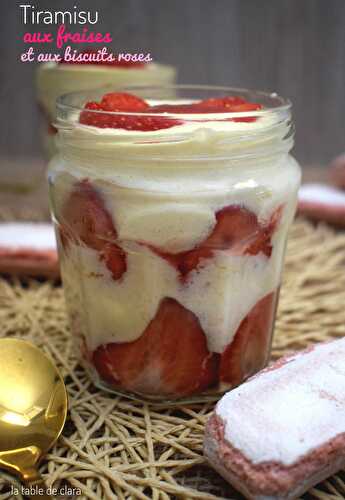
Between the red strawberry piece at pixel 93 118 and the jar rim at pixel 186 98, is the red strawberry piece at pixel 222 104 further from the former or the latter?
the red strawberry piece at pixel 93 118

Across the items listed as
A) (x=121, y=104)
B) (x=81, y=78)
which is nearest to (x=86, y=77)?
(x=81, y=78)

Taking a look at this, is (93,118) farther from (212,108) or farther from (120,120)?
(212,108)

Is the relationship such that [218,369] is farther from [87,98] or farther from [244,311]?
[87,98]

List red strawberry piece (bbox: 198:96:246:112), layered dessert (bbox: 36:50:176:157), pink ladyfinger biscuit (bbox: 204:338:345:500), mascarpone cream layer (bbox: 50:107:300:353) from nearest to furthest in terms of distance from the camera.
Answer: pink ladyfinger biscuit (bbox: 204:338:345:500) → mascarpone cream layer (bbox: 50:107:300:353) → red strawberry piece (bbox: 198:96:246:112) → layered dessert (bbox: 36:50:176:157)

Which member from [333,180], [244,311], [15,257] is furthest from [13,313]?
[333,180]

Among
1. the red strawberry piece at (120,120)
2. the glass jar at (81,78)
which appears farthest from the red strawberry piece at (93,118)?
the glass jar at (81,78)

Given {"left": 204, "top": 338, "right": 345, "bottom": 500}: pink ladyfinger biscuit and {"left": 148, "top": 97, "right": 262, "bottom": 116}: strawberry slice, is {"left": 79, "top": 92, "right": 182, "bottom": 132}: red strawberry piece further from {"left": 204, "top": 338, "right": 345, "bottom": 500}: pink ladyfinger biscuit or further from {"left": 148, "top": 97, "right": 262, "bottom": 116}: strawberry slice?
{"left": 204, "top": 338, "right": 345, "bottom": 500}: pink ladyfinger biscuit

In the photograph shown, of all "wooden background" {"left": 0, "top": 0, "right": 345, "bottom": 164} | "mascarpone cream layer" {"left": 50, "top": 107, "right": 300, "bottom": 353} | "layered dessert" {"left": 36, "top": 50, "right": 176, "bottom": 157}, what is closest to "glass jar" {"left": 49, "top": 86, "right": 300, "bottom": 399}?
"mascarpone cream layer" {"left": 50, "top": 107, "right": 300, "bottom": 353}
